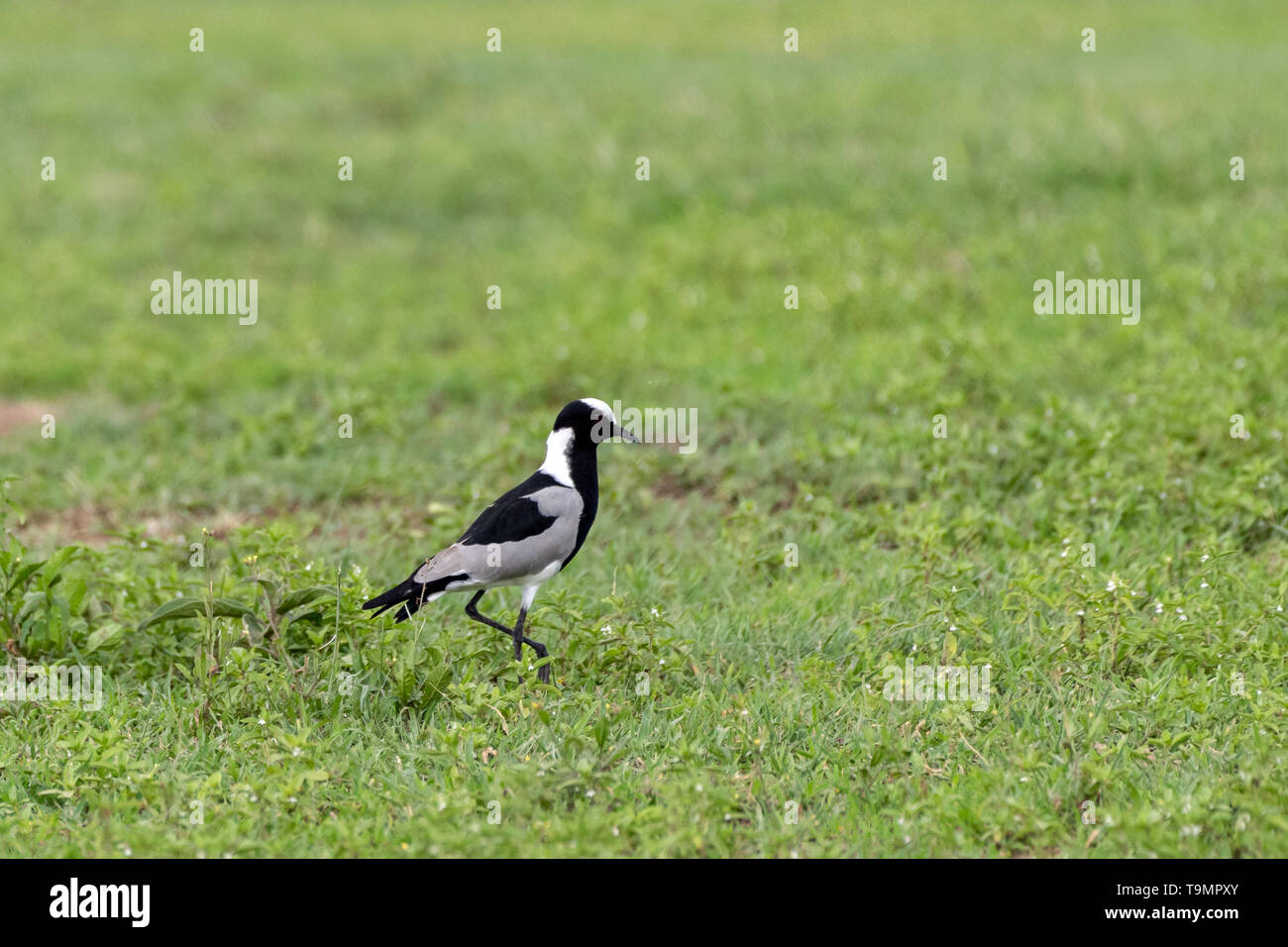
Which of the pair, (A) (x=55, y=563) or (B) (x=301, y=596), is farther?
(A) (x=55, y=563)

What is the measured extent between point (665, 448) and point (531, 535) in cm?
313

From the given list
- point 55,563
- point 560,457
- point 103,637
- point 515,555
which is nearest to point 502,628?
point 515,555

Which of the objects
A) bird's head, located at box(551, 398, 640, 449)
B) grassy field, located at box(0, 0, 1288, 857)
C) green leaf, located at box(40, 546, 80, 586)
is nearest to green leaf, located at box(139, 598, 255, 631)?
grassy field, located at box(0, 0, 1288, 857)

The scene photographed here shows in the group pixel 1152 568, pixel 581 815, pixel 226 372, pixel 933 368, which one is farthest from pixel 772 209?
pixel 581 815

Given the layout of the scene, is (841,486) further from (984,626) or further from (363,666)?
(363,666)

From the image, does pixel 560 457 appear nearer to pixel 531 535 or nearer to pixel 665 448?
pixel 531 535

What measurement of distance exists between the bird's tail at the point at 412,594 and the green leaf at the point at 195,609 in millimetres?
530

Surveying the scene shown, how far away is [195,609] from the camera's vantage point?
5566 mm

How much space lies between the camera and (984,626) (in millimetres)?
6051

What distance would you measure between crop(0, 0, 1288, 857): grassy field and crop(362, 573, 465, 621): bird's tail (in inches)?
7.5

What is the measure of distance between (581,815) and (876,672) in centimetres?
164

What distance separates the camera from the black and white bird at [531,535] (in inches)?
213

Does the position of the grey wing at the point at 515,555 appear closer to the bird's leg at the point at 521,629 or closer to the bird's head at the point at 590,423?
the bird's leg at the point at 521,629
